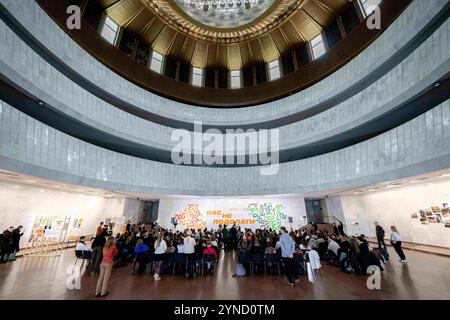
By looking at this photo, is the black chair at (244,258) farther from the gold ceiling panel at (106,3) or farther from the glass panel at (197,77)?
the gold ceiling panel at (106,3)

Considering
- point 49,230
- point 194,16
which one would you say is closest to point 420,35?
point 194,16

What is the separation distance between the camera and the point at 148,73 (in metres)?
15.1

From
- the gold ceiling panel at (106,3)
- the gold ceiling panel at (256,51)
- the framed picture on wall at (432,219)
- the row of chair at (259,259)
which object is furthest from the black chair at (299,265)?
the gold ceiling panel at (106,3)

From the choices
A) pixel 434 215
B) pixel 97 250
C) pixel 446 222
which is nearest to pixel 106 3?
pixel 97 250

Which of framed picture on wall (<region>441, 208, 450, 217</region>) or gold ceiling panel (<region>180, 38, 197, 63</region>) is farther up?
gold ceiling panel (<region>180, 38, 197, 63</region>)

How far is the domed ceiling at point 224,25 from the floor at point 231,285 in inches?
605

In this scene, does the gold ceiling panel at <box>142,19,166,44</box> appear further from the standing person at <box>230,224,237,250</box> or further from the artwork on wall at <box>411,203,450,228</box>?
the artwork on wall at <box>411,203,450,228</box>

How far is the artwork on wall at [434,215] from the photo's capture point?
34.1ft

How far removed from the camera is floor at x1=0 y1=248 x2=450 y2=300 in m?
5.44

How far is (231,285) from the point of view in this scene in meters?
6.43

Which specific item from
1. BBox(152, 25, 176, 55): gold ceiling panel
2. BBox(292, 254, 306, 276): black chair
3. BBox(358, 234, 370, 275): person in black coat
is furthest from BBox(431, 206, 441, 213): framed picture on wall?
BBox(152, 25, 176, 55): gold ceiling panel

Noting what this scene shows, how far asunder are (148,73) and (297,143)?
12.5m

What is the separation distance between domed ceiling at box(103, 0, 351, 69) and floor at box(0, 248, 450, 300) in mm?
15370

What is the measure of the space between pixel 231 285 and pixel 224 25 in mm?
16322
